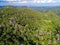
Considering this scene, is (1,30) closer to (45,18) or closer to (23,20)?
(23,20)

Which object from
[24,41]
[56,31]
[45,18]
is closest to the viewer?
[24,41]

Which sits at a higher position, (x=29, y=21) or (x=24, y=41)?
(x=29, y=21)

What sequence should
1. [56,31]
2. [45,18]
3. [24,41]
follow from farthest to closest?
[45,18], [56,31], [24,41]

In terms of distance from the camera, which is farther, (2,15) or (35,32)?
(2,15)

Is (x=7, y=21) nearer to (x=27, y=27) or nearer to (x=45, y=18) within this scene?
(x=27, y=27)

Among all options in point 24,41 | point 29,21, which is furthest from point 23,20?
point 24,41

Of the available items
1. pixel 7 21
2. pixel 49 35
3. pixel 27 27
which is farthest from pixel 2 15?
pixel 49 35
